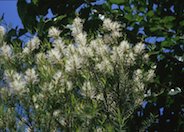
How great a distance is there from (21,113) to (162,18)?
248 cm

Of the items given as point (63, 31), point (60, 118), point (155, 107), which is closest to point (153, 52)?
point (155, 107)

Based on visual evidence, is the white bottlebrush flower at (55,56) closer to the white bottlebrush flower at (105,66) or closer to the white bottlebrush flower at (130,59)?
the white bottlebrush flower at (105,66)

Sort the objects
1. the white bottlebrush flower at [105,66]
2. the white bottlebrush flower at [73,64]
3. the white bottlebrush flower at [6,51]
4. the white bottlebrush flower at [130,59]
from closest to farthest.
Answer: the white bottlebrush flower at [73,64], the white bottlebrush flower at [105,66], the white bottlebrush flower at [130,59], the white bottlebrush flower at [6,51]

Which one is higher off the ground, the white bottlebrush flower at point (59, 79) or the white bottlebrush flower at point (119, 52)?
the white bottlebrush flower at point (119, 52)

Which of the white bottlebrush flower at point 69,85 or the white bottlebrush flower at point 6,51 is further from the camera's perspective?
the white bottlebrush flower at point 6,51

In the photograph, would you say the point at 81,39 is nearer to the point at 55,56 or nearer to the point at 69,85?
the point at 55,56

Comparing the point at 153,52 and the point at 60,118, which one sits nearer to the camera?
the point at 60,118

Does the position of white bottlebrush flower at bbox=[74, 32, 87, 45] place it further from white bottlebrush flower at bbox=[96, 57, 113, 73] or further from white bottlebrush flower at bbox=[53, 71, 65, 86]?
white bottlebrush flower at bbox=[53, 71, 65, 86]

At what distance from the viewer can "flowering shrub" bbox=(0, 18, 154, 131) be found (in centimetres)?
553

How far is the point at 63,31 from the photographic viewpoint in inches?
299

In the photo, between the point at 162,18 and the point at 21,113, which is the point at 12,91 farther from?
the point at 162,18

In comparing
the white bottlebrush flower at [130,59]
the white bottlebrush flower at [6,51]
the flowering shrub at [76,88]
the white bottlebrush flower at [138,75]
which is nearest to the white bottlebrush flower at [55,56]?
the flowering shrub at [76,88]

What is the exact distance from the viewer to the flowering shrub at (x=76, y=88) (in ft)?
18.1

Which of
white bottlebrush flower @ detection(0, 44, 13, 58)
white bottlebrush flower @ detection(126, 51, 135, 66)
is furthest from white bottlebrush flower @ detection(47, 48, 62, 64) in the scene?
white bottlebrush flower @ detection(126, 51, 135, 66)
